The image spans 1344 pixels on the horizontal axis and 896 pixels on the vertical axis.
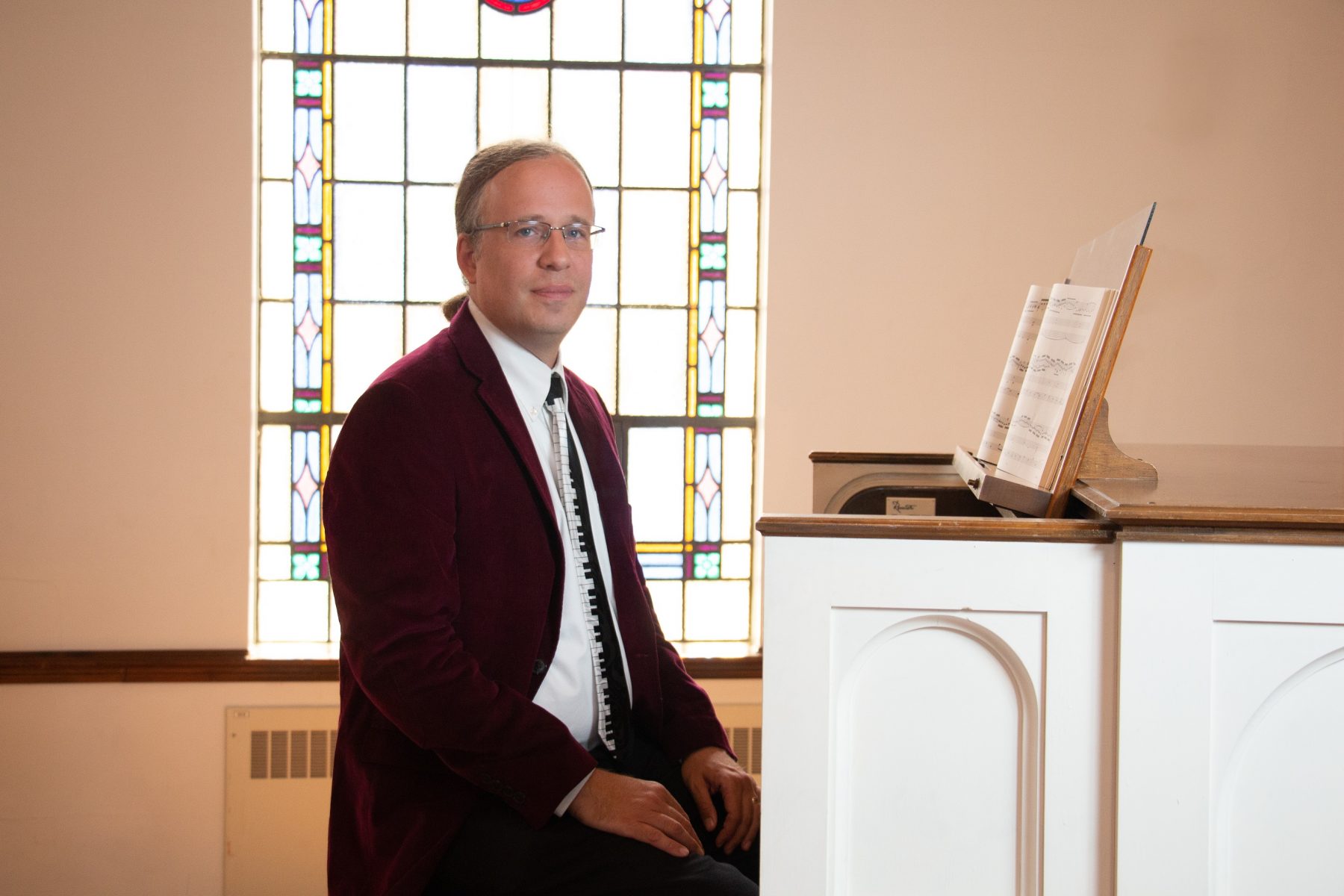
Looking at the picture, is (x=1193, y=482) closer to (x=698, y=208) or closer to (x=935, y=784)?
(x=935, y=784)

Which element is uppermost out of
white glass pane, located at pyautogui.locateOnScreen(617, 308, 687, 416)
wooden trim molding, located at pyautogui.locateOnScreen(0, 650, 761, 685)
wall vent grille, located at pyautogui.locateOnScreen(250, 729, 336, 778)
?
white glass pane, located at pyautogui.locateOnScreen(617, 308, 687, 416)

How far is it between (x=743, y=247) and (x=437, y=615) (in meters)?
2.30

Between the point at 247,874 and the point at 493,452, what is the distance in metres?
2.28

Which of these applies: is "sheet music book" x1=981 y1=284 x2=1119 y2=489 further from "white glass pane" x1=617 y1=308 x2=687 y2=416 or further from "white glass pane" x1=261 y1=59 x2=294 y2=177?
"white glass pane" x1=261 y1=59 x2=294 y2=177

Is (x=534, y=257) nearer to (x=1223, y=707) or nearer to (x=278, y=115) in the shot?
(x=1223, y=707)

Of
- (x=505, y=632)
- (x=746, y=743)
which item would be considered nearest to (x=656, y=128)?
(x=746, y=743)

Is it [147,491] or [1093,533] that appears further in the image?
[147,491]

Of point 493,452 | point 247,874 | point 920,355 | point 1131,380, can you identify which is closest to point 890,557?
point 493,452

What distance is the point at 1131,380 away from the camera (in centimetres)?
348

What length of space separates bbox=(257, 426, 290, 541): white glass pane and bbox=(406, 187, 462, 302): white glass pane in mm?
590

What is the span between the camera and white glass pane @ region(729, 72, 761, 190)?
11.7ft

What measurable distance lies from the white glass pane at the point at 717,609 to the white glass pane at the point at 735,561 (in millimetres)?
27

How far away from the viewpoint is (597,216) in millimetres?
3594

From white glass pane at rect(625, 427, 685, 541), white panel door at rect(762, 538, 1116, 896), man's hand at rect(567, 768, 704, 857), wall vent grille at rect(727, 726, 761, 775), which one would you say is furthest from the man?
white glass pane at rect(625, 427, 685, 541)
